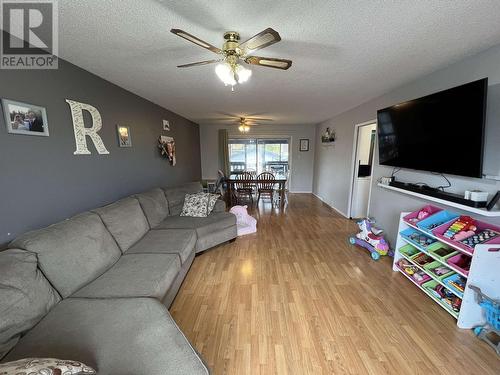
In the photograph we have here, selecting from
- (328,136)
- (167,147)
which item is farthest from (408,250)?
(167,147)

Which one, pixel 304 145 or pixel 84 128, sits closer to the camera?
pixel 84 128

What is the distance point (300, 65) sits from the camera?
1.98m

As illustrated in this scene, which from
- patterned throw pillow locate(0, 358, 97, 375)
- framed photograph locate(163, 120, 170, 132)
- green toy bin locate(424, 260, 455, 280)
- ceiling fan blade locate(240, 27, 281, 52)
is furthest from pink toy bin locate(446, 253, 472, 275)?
framed photograph locate(163, 120, 170, 132)

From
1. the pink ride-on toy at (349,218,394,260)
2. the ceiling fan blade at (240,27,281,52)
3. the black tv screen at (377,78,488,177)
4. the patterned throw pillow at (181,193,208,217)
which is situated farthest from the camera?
the patterned throw pillow at (181,193,208,217)

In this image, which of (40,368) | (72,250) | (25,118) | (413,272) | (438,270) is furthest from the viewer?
(413,272)

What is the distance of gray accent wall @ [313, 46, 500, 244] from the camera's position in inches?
63.1

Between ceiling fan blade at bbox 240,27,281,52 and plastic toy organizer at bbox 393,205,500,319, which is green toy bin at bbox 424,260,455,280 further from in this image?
ceiling fan blade at bbox 240,27,281,52

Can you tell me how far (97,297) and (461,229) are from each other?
292cm

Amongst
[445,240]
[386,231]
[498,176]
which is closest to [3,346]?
[445,240]

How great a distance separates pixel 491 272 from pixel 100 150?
3841 mm

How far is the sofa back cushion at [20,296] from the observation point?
0.98 meters

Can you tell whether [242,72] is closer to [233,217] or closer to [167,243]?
[167,243]

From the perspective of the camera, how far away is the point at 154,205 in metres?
2.65

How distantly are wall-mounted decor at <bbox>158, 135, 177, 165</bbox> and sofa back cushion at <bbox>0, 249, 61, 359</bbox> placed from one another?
2.78 meters
